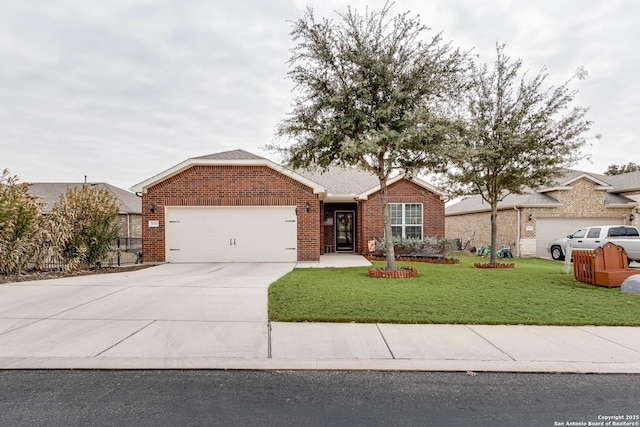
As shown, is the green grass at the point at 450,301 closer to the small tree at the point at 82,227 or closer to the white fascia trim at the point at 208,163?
the white fascia trim at the point at 208,163

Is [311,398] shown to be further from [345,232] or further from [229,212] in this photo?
[345,232]

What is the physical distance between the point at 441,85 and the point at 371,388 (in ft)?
29.2

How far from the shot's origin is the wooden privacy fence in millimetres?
8758

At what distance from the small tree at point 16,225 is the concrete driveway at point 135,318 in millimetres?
1810

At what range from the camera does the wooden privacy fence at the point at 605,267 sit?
8.76m

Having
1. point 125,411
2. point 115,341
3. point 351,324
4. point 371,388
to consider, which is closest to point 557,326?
point 351,324

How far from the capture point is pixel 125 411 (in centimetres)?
298

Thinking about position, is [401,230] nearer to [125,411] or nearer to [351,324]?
[351,324]

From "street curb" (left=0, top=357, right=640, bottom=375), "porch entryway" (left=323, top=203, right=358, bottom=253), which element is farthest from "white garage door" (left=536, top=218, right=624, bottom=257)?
"street curb" (left=0, top=357, right=640, bottom=375)

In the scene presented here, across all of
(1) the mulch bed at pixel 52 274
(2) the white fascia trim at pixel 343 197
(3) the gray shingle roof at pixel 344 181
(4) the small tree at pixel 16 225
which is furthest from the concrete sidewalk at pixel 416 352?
(3) the gray shingle roof at pixel 344 181

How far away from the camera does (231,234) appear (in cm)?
1408

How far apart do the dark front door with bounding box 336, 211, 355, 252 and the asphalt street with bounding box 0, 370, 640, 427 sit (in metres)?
14.8

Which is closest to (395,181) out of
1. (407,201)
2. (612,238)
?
(407,201)

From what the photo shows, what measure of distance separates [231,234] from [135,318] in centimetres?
837
